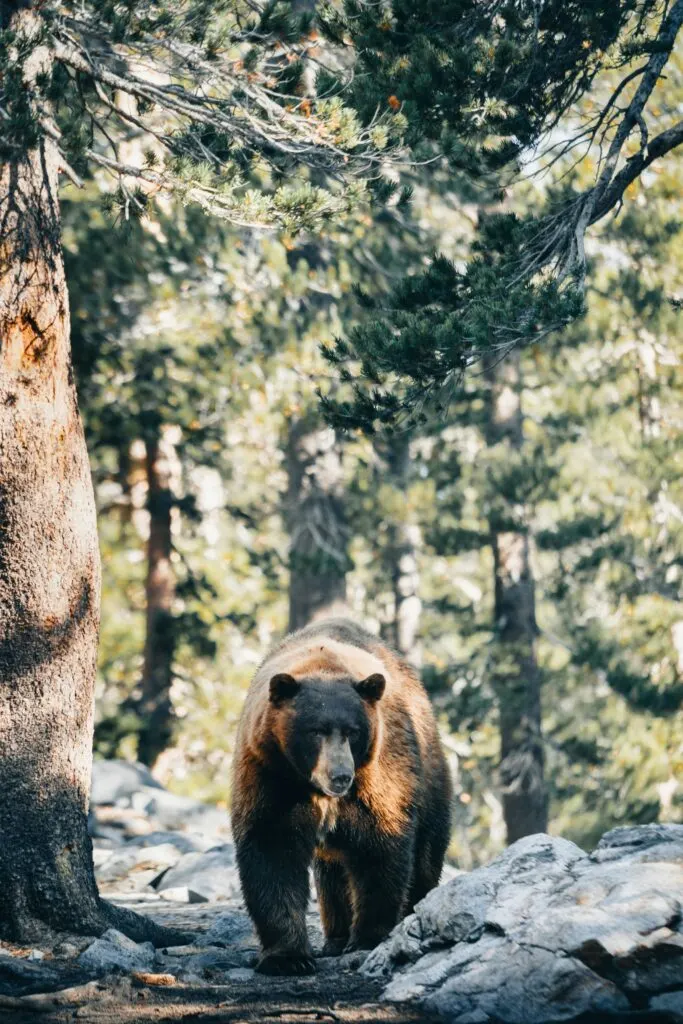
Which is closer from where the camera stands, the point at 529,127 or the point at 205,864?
the point at 529,127

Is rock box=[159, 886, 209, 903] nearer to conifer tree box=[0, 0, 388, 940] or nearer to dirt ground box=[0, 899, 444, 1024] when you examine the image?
conifer tree box=[0, 0, 388, 940]

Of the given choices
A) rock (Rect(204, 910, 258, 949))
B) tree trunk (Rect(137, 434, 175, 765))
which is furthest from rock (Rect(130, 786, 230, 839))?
rock (Rect(204, 910, 258, 949))

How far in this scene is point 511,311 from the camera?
7.07 m

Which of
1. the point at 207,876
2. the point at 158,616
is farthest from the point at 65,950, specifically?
the point at 158,616

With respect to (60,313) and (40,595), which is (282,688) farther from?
(60,313)

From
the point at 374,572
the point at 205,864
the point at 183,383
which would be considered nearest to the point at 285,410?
the point at 183,383

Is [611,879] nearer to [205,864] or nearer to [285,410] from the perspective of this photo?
[205,864]

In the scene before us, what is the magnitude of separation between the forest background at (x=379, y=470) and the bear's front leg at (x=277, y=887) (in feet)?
18.5

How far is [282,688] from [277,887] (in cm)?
106

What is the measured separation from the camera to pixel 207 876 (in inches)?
399

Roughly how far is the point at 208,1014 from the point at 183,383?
451 inches

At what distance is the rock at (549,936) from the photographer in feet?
16.0

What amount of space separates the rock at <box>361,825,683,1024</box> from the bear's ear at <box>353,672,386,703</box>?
1.05m

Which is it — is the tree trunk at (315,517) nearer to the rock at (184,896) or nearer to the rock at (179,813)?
the rock at (179,813)
